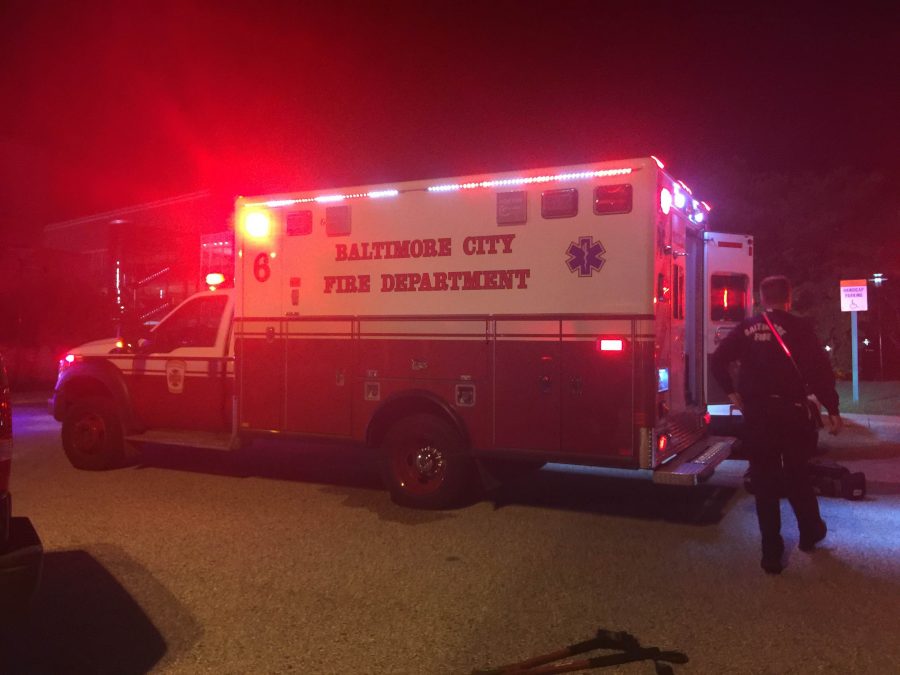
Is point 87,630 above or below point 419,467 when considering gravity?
below

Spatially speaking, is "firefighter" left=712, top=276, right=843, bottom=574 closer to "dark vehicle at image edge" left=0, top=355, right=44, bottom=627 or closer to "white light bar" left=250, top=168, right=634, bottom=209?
"white light bar" left=250, top=168, right=634, bottom=209

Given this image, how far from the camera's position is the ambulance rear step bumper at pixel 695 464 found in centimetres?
586

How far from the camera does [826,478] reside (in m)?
7.36

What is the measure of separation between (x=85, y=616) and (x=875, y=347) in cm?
2078

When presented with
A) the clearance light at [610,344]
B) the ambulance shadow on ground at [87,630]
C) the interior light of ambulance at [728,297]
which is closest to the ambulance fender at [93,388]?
Result: the ambulance shadow on ground at [87,630]

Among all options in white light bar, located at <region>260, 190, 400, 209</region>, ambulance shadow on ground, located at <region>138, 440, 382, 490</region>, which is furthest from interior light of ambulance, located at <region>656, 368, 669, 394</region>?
ambulance shadow on ground, located at <region>138, 440, 382, 490</region>

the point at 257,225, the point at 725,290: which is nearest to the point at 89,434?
the point at 257,225

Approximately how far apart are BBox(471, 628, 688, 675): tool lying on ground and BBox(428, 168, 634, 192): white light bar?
3.39 meters

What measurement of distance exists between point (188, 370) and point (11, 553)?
4.99 metres

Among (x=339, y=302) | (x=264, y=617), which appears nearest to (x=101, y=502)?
(x=339, y=302)

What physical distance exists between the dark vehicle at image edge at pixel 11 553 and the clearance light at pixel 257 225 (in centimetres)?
414

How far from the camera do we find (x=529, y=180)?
251 inches

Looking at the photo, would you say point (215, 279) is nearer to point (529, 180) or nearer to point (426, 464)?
point (426, 464)

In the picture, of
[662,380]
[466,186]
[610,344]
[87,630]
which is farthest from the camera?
[466,186]
